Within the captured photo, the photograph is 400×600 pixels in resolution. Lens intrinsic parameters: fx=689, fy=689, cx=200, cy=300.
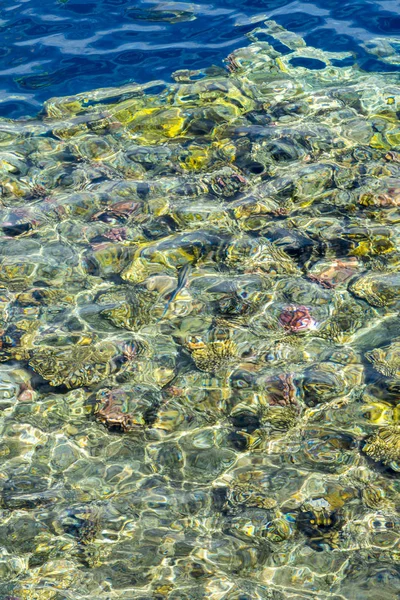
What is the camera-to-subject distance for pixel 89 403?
3781mm

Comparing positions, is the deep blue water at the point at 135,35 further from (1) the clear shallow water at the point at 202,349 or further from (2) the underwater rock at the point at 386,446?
(2) the underwater rock at the point at 386,446

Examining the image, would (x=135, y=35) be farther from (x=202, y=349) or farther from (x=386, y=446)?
(x=386, y=446)

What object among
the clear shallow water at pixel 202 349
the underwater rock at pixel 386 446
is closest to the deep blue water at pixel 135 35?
the clear shallow water at pixel 202 349

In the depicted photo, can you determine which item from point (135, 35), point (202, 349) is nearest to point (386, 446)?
point (202, 349)

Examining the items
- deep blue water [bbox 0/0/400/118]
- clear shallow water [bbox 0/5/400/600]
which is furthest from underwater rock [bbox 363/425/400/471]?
deep blue water [bbox 0/0/400/118]

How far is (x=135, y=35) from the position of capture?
8086 millimetres

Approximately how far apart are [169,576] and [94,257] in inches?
98.8

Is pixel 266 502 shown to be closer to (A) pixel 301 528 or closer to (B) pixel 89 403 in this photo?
(A) pixel 301 528

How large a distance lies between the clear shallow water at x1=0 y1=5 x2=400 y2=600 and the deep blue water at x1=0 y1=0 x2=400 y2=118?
0.88 metres

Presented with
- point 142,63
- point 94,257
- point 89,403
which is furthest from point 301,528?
point 142,63

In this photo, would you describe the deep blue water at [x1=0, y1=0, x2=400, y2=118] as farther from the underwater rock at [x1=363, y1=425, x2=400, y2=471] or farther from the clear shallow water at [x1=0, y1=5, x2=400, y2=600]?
the underwater rock at [x1=363, y1=425, x2=400, y2=471]

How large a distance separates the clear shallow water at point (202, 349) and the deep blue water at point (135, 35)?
88 centimetres

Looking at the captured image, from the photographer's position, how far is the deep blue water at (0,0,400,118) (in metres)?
7.46

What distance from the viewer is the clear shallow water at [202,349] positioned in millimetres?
2977
